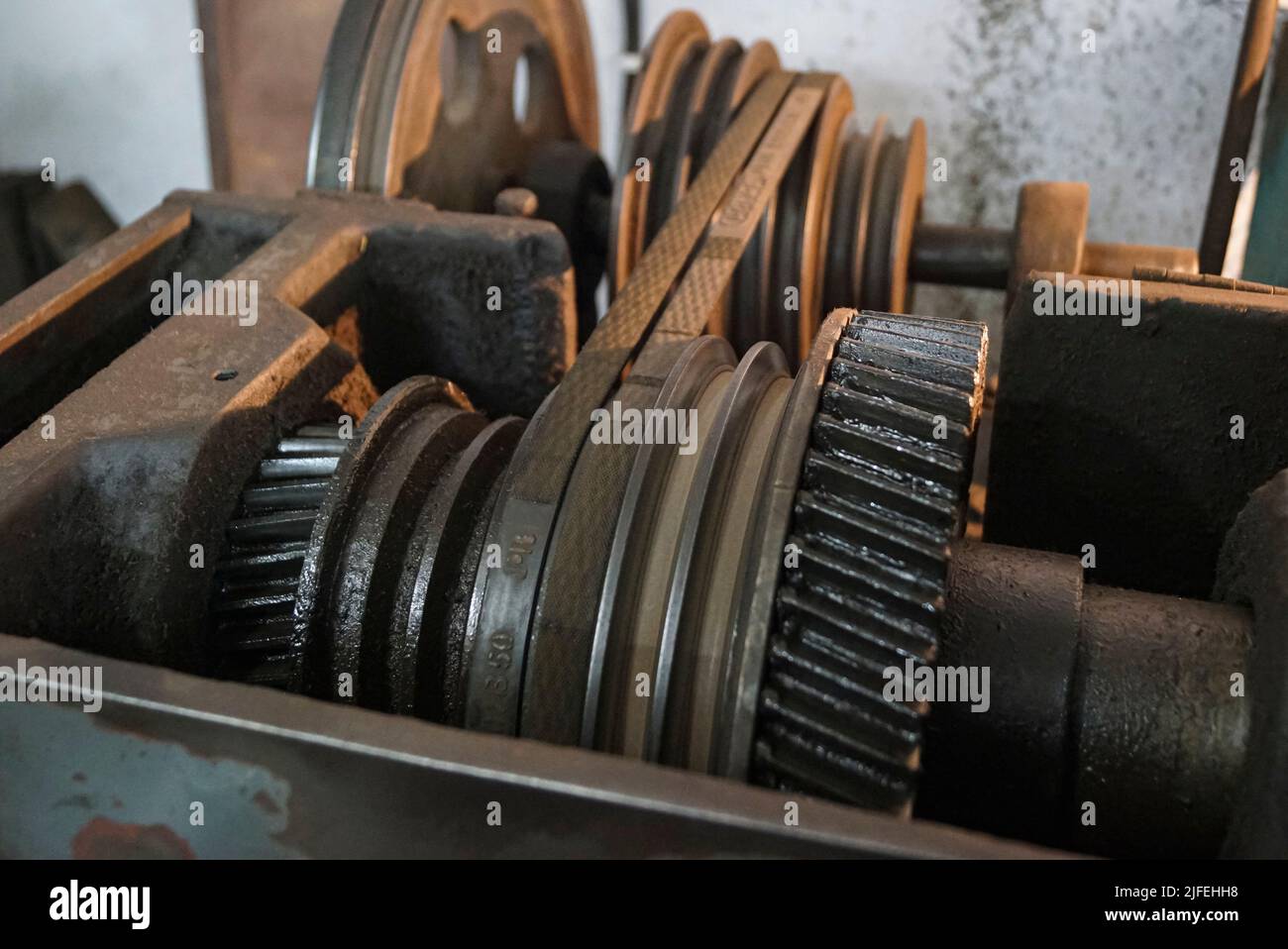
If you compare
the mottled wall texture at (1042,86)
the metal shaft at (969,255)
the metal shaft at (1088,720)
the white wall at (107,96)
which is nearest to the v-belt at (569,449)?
the metal shaft at (1088,720)

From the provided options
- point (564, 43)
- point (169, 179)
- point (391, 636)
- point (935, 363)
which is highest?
point (564, 43)

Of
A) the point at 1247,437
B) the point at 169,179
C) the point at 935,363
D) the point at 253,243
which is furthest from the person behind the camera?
the point at 169,179

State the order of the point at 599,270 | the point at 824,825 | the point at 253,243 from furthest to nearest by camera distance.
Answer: the point at 599,270 → the point at 253,243 → the point at 824,825

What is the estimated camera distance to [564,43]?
2.24m

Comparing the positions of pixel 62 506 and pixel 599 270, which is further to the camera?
pixel 599 270

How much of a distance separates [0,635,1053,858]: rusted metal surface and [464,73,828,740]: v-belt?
15 centimetres

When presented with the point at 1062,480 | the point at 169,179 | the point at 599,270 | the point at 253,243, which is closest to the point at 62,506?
the point at 253,243

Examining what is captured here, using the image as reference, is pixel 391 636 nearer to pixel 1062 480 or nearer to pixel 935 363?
pixel 935 363

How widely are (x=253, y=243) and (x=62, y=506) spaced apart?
1.81ft

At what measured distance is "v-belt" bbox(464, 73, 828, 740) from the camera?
0.87 metres

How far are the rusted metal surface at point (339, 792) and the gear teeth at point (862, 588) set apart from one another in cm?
12

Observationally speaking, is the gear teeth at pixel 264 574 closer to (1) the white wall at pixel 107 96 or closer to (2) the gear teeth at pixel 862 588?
(2) the gear teeth at pixel 862 588

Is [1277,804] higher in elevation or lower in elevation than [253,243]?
lower

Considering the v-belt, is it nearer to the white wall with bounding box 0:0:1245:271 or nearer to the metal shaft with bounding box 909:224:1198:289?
the metal shaft with bounding box 909:224:1198:289
